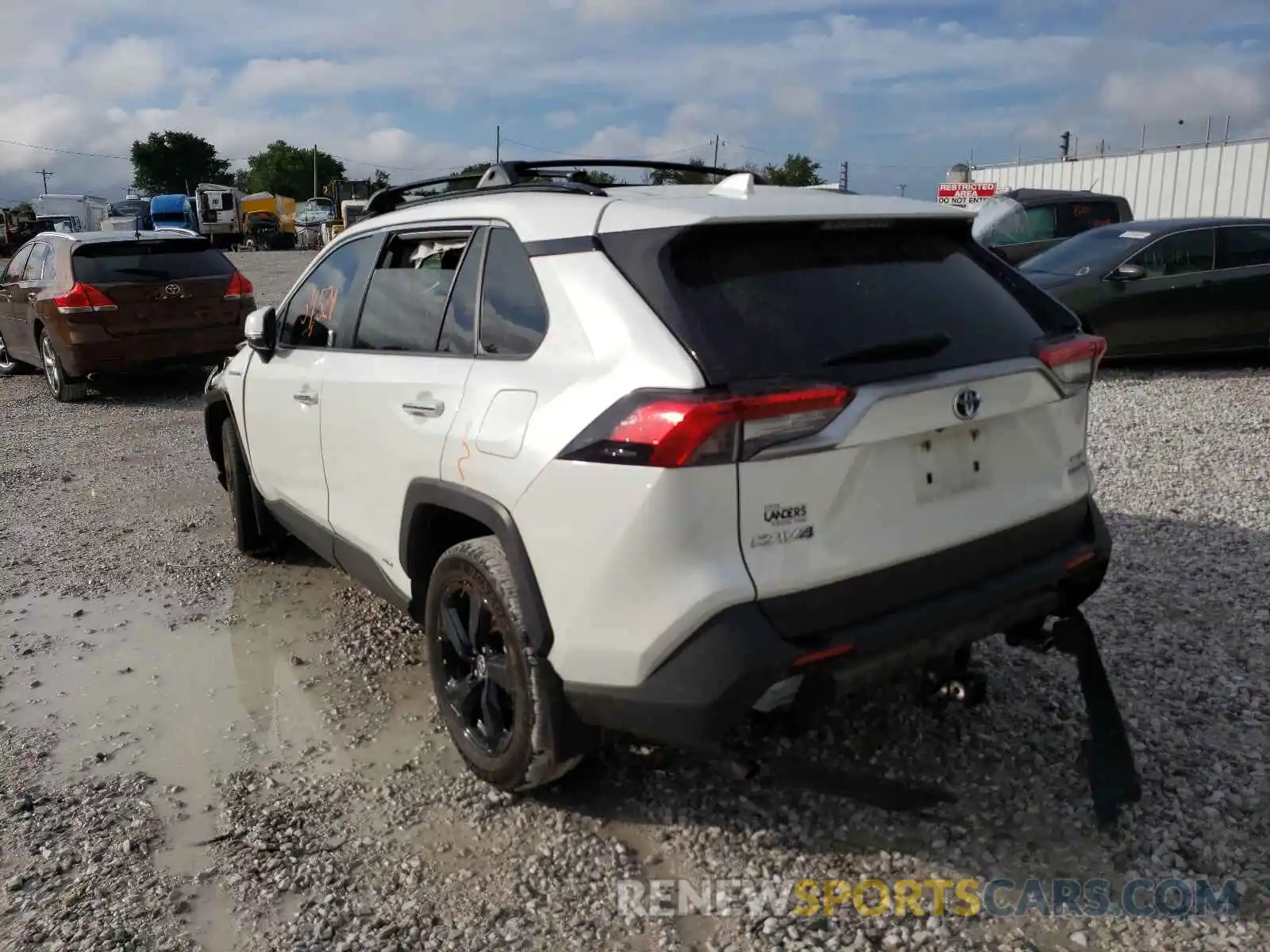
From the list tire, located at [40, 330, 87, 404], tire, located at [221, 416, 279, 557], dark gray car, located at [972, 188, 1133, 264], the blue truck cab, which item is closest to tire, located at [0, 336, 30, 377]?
tire, located at [40, 330, 87, 404]

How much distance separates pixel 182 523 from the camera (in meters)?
6.32

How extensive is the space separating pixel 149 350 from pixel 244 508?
5462mm

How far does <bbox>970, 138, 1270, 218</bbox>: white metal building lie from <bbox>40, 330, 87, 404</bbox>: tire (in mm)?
19277

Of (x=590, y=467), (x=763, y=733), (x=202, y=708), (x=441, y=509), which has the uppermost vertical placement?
(x=590, y=467)

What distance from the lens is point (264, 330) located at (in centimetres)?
459

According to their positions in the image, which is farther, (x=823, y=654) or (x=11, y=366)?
(x=11, y=366)

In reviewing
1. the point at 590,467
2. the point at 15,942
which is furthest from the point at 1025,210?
the point at 15,942

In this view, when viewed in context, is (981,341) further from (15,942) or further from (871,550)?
(15,942)

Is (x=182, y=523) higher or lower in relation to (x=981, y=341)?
lower

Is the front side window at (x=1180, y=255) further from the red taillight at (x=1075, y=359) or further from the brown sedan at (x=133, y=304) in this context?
the brown sedan at (x=133, y=304)

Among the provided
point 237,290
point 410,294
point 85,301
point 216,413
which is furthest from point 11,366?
point 410,294

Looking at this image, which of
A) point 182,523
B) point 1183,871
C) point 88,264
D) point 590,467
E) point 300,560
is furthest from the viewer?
point 88,264

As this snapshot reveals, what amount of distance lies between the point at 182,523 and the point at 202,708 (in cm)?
264

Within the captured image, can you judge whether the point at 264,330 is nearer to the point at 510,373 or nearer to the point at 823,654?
the point at 510,373
